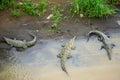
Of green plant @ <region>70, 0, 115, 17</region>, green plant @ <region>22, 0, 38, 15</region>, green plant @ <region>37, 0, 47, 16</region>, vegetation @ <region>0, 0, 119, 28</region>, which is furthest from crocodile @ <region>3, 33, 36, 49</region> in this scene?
green plant @ <region>70, 0, 115, 17</region>

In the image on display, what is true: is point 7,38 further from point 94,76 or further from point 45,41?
point 94,76

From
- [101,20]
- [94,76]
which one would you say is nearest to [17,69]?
[94,76]

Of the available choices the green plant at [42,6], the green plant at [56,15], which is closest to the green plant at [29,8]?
the green plant at [42,6]

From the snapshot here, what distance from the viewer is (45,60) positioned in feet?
20.9

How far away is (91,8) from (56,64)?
2.43 metres

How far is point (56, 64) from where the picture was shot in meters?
6.23

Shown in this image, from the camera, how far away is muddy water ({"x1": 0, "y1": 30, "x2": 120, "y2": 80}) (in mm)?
5906

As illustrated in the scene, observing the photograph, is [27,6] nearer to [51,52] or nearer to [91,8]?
[91,8]

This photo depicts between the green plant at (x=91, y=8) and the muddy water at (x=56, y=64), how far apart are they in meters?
1.18

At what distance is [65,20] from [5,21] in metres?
1.69

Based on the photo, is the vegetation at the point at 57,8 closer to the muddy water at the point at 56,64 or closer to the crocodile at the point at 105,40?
the crocodile at the point at 105,40

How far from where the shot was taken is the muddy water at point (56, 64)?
591 centimetres

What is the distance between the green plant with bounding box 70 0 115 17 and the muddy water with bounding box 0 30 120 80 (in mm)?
1178

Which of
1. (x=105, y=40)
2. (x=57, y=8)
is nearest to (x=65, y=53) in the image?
(x=105, y=40)
